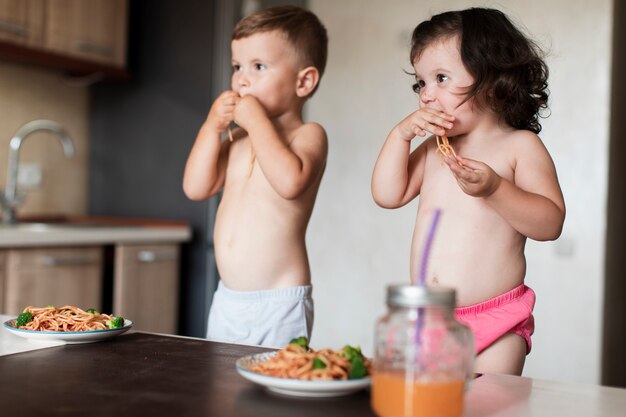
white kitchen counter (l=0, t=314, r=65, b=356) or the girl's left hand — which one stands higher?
the girl's left hand

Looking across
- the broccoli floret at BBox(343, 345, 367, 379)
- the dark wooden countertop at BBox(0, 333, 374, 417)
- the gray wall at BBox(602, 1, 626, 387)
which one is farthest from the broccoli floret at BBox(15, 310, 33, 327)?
the gray wall at BBox(602, 1, 626, 387)

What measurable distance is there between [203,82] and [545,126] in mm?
1480

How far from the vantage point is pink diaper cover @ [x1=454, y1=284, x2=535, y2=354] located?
4.11ft

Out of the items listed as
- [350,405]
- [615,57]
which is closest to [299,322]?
[350,405]

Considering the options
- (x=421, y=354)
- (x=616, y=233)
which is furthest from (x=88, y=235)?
(x=616, y=233)

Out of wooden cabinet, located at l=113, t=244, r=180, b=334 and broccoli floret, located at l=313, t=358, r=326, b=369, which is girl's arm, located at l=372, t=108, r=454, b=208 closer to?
broccoli floret, located at l=313, t=358, r=326, b=369

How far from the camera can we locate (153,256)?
Result: 280cm

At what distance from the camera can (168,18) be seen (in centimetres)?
310

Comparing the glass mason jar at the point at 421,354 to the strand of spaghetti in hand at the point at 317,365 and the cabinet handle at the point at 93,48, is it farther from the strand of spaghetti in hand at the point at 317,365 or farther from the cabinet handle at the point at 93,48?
the cabinet handle at the point at 93,48

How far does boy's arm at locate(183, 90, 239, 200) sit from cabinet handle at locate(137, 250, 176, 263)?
1.04 metres

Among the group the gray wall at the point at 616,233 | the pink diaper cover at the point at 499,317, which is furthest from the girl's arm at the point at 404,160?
the gray wall at the point at 616,233

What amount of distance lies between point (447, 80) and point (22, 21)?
76.8 inches

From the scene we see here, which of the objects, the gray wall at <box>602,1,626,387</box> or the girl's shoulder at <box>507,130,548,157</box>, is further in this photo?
the gray wall at <box>602,1,626,387</box>

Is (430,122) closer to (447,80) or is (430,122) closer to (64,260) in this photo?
(447,80)
